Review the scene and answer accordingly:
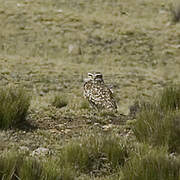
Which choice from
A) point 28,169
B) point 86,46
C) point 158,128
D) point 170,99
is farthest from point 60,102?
point 86,46

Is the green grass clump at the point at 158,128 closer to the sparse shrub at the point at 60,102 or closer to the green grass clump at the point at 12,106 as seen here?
the green grass clump at the point at 12,106

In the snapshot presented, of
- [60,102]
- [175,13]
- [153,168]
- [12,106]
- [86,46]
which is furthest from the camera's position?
[175,13]

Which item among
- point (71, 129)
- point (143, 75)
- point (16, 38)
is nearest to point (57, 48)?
point (16, 38)

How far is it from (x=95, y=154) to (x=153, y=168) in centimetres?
95

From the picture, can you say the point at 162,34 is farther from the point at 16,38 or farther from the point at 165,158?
the point at 165,158

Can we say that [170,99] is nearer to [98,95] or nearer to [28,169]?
[98,95]

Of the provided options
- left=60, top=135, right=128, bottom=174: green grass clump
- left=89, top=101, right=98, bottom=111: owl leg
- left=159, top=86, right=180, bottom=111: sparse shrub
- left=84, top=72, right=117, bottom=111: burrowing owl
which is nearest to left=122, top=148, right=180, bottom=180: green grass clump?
left=60, top=135, right=128, bottom=174: green grass clump

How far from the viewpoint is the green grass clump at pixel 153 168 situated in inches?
158

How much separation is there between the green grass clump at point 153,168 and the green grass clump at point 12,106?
2.26 m

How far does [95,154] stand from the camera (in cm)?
488

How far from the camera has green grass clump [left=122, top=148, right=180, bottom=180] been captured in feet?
13.1

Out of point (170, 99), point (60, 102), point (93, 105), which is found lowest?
point (60, 102)

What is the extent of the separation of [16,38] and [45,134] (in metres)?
12.1

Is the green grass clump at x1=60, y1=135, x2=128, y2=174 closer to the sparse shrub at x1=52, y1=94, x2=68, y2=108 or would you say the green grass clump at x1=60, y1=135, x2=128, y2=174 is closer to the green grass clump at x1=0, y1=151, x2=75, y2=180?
the green grass clump at x1=0, y1=151, x2=75, y2=180
